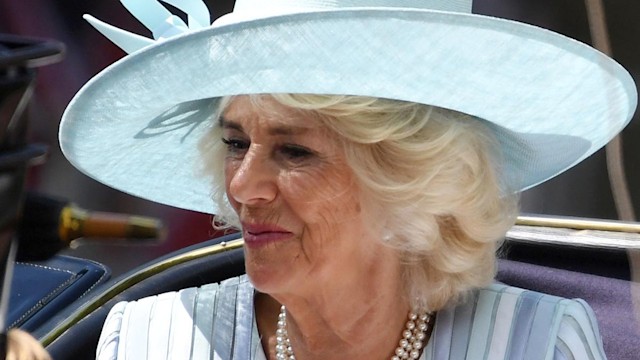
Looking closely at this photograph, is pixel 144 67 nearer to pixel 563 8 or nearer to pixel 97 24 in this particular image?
pixel 97 24

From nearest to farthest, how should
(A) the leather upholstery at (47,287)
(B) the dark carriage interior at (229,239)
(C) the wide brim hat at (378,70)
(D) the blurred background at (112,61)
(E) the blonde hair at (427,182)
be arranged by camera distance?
(C) the wide brim hat at (378,70) → (E) the blonde hair at (427,182) → (B) the dark carriage interior at (229,239) → (A) the leather upholstery at (47,287) → (D) the blurred background at (112,61)

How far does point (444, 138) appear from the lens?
1708 millimetres

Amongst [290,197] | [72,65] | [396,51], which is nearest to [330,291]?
[290,197]

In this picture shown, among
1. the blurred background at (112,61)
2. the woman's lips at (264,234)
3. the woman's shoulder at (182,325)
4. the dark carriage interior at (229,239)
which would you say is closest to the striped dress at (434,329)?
the woman's shoulder at (182,325)

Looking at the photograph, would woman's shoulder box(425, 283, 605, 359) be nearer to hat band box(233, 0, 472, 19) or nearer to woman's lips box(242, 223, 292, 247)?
woman's lips box(242, 223, 292, 247)

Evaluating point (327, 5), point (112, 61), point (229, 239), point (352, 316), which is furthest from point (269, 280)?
point (112, 61)

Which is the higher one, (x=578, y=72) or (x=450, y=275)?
(x=578, y=72)

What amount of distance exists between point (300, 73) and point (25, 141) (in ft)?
2.78

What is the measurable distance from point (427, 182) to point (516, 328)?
313 mm

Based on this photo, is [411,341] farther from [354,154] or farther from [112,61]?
[112,61]

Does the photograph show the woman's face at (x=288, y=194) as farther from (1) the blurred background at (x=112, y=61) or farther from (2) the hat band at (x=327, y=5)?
(1) the blurred background at (x=112, y=61)

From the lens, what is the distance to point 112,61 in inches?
111

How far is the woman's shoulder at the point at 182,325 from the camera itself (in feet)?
6.34

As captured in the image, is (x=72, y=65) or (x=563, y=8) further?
(x=72, y=65)
